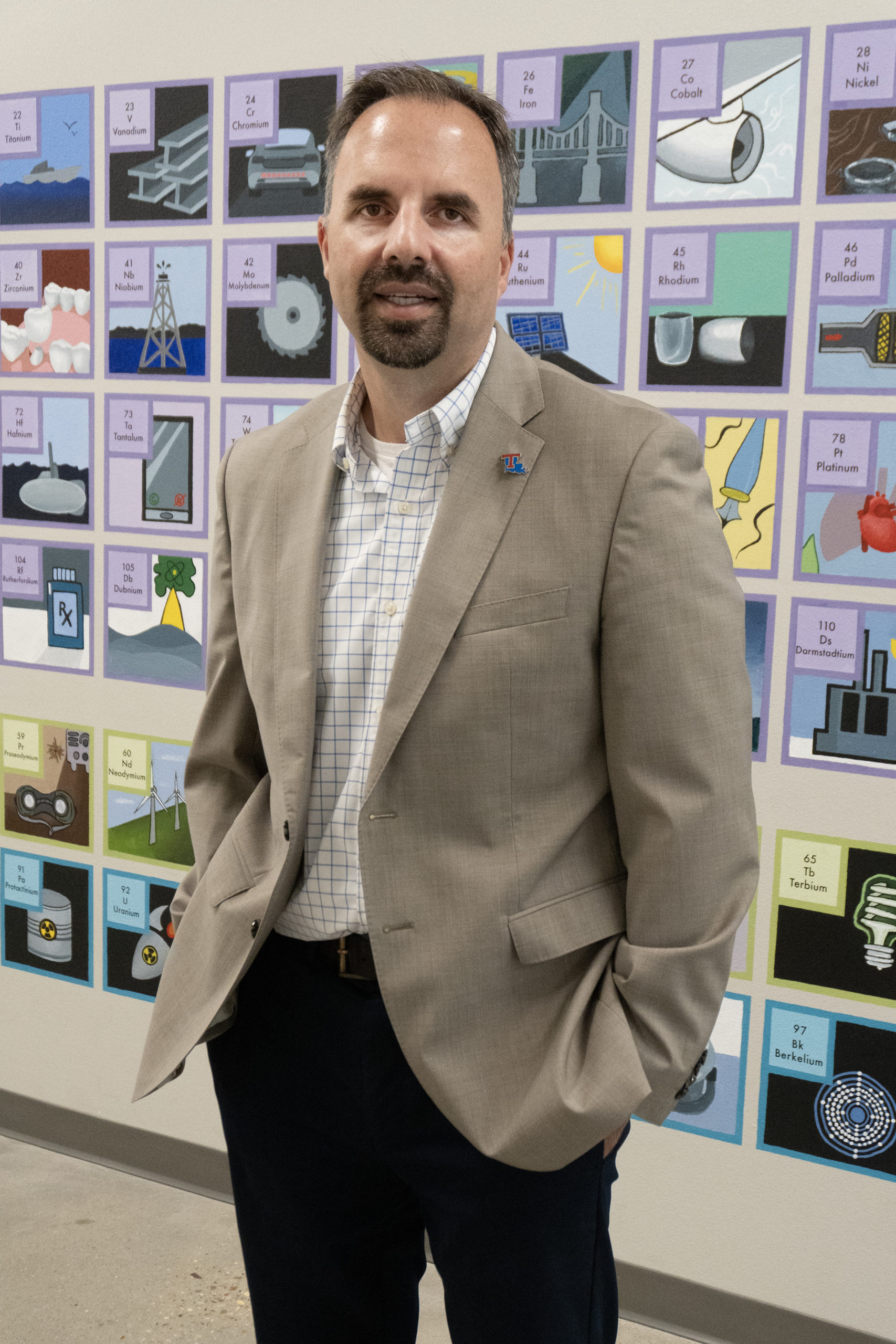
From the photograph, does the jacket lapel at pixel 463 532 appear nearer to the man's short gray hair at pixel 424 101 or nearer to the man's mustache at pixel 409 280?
the man's mustache at pixel 409 280

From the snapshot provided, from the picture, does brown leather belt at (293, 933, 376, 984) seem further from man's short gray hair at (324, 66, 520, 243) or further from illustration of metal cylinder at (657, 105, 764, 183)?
illustration of metal cylinder at (657, 105, 764, 183)

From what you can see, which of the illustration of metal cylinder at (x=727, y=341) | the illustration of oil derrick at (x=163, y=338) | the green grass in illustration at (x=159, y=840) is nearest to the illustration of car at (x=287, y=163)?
the illustration of oil derrick at (x=163, y=338)

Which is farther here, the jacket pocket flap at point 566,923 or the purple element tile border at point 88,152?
the purple element tile border at point 88,152

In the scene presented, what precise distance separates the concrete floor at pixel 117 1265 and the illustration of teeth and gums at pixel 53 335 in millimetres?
1757

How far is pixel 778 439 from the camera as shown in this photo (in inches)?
80.7

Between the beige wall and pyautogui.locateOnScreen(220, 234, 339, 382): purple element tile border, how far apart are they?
14 millimetres

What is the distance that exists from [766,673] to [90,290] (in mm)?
1592

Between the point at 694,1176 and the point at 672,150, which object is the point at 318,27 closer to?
the point at 672,150

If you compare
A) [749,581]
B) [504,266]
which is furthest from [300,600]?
[749,581]

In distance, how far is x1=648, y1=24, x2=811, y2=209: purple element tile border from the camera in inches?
76.7

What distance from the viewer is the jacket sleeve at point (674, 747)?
49.5 inches

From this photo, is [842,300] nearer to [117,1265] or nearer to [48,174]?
[48,174]

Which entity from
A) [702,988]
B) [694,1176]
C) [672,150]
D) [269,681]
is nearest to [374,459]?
[269,681]

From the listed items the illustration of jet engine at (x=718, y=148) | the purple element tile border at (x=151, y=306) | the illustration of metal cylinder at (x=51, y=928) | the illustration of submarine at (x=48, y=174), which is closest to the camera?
the illustration of jet engine at (x=718, y=148)
